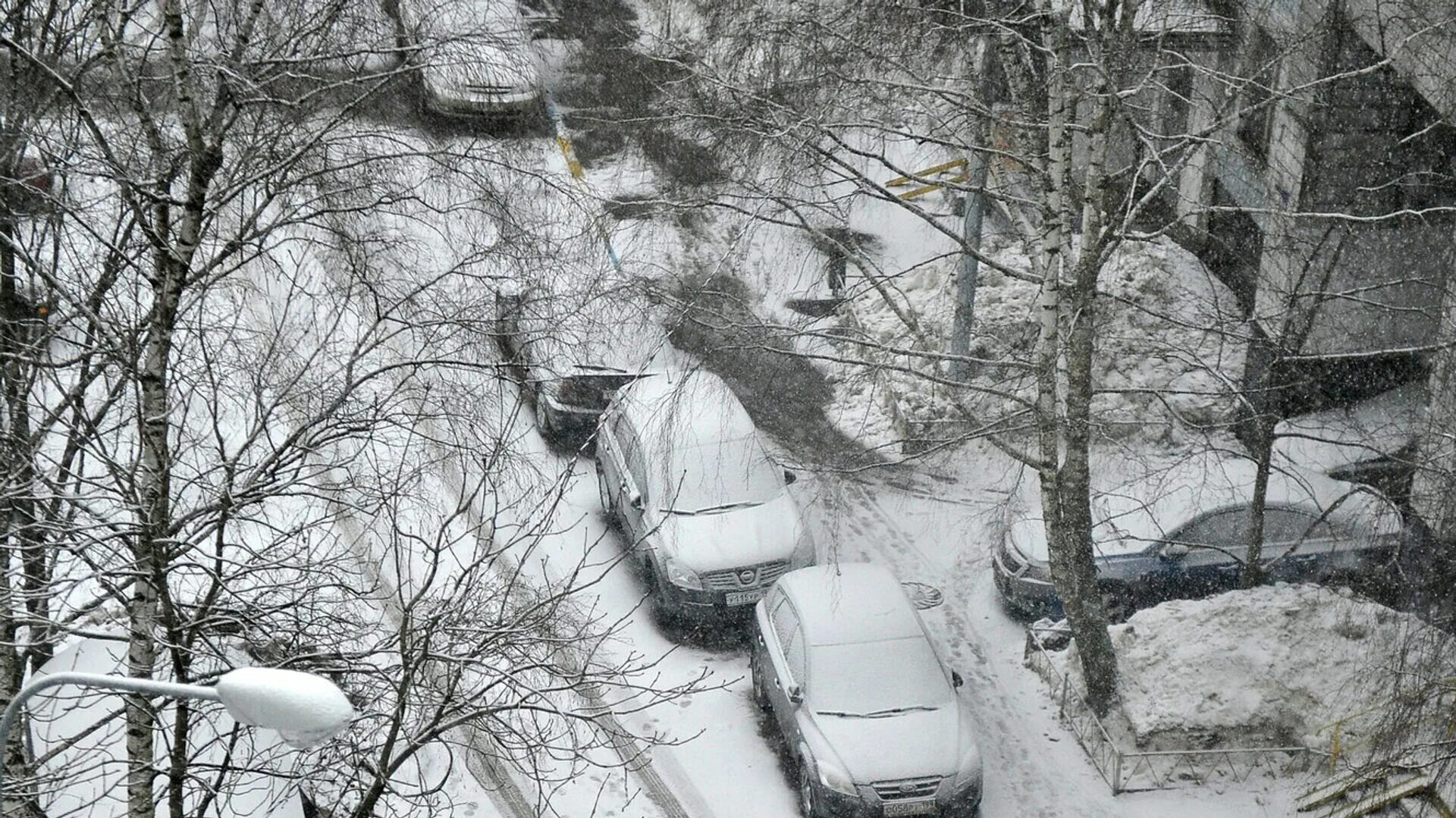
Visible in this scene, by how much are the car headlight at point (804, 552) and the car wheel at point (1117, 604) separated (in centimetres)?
302

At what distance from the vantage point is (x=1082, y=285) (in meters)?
10.6

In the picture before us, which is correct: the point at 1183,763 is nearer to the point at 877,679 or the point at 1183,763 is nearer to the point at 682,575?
the point at 877,679

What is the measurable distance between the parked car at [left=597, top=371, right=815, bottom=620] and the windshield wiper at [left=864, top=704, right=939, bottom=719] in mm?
2412

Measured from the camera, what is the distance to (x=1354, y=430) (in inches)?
521

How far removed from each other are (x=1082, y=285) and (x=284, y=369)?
6.26m

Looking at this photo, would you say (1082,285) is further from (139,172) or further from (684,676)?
(139,172)

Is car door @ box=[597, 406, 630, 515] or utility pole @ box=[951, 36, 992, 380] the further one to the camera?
car door @ box=[597, 406, 630, 515]

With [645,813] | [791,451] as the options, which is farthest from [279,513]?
[791,451]

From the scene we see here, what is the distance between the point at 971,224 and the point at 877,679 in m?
6.03

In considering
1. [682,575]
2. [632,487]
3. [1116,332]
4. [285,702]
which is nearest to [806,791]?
[682,575]

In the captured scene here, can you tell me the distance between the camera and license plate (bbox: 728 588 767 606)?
1319cm

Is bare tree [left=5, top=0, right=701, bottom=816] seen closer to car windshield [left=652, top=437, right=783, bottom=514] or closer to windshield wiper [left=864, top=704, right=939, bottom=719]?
windshield wiper [left=864, top=704, right=939, bottom=719]

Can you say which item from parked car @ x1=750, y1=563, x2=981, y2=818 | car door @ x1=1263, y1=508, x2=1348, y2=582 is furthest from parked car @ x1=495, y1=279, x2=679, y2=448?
car door @ x1=1263, y1=508, x2=1348, y2=582

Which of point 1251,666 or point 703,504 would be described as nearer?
point 1251,666
